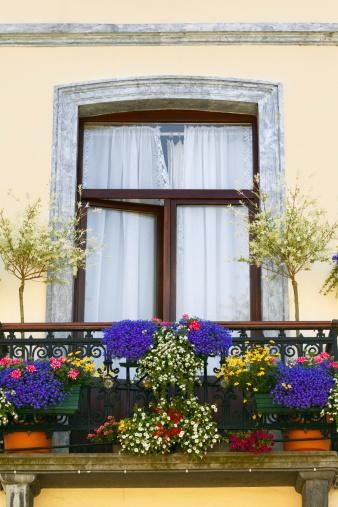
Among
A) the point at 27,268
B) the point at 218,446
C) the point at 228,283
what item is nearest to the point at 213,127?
the point at 228,283

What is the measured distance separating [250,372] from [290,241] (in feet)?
4.38

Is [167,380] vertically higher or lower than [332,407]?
higher

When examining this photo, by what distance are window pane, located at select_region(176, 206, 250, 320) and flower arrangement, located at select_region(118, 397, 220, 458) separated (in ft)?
5.38

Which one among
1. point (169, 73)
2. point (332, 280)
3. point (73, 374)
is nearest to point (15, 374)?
point (73, 374)

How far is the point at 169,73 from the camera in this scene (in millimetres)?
11039

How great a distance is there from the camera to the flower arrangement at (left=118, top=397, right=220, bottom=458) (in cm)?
898

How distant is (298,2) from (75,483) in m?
4.38

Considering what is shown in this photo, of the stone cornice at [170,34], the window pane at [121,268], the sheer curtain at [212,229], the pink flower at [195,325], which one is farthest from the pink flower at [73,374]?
the stone cornice at [170,34]

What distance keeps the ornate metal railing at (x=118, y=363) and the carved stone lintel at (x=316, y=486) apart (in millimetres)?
287

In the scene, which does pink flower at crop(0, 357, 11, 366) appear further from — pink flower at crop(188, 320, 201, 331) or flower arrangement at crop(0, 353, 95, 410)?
pink flower at crop(188, 320, 201, 331)

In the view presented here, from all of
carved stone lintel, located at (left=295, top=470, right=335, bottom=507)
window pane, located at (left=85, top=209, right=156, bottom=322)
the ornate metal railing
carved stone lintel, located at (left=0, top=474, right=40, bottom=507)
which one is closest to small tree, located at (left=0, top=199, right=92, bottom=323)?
window pane, located at (left=85, top=209, right=156, bottom=322)

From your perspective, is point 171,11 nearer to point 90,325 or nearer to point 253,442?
point 90,325

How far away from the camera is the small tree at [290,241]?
10219mm

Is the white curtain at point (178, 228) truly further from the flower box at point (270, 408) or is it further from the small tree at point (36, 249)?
the flower box at point (270, 408)
